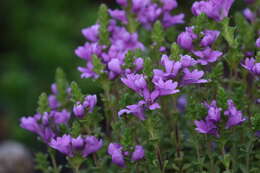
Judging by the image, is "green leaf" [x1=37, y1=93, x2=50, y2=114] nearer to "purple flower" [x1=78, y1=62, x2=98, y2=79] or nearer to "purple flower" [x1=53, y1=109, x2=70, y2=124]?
"purple flower" [x1=53, y1=109, x2=70, y2=124]

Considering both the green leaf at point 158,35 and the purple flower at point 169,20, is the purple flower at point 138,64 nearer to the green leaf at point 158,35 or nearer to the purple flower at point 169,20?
the green leaf at point 158,35

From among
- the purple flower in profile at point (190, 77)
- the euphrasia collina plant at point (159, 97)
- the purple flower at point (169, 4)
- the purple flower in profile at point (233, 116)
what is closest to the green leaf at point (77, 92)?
the euphrasia collina plant at point (159, 97)

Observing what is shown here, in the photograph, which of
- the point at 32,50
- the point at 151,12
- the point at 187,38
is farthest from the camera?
the point at 32,50

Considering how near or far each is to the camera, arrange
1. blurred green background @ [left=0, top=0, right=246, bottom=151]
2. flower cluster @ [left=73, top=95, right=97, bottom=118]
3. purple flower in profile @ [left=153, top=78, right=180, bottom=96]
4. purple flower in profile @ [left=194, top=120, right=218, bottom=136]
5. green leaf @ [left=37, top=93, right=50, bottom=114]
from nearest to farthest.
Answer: purple flower in profile @ [left=153, top=78, right=180, bottom=96], purple flower in profile @ [left=194, top=120, right=218, bottom=136], flower cluster @ [left=73, top=95, right=97, bottom=118], green leaf @ [left=37, top=93, right=50, bottom=114], blurred green background @ [left=0, top=0, right=246, bottom=151]

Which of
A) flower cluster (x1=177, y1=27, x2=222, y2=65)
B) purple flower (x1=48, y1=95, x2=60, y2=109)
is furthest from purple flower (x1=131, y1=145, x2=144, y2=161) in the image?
purple flower (x1=48, y1=95, x2=60, y2=109)

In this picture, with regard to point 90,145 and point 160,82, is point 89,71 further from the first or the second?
point 160,82

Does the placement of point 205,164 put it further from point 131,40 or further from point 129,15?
point 129,15

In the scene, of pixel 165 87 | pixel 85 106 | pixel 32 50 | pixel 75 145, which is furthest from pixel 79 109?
pixel 32 50
